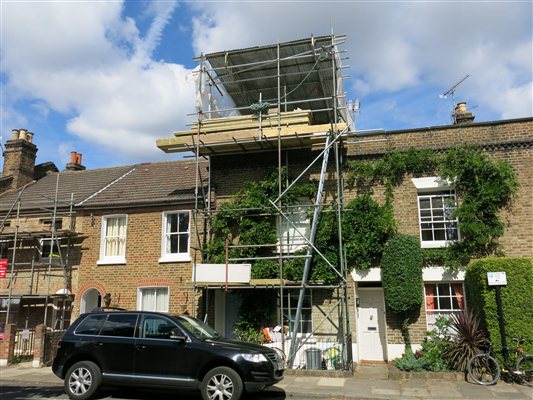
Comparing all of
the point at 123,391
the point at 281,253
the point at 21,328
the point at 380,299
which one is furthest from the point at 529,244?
the point at 21,328

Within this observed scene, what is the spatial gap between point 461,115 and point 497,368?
9.46 m

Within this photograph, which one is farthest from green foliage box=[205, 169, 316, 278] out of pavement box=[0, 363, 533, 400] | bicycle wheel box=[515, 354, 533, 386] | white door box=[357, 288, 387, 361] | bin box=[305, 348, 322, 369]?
bicycle wheel box=[515, 354, 533, 386]

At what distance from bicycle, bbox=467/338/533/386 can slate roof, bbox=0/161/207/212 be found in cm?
958

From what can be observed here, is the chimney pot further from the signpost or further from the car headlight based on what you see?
the car headlight

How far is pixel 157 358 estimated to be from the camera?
344 inches

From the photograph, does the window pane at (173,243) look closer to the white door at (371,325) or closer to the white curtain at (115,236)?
the white curtain at (115,236)

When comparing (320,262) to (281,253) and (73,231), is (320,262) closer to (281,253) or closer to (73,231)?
(281,253)

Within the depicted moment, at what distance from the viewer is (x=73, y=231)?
16375 millimetres

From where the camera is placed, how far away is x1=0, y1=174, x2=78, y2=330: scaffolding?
15914 mm

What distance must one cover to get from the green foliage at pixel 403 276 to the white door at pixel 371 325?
0.72 m

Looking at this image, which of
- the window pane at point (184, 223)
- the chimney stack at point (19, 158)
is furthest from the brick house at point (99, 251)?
the chimney stack at point (19, 158)

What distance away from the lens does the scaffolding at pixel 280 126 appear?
Result: 43.5 feet

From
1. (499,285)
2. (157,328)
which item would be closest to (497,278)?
(499,285)

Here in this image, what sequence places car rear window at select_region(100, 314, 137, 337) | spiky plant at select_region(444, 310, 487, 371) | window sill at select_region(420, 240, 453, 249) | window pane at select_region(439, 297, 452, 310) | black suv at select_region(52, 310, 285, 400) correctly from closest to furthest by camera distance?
1. black suv at select_region(52, 310, 285, 400)
2. car rear window at select_region(100, 314, 137, 337)
3. spiky plant at select_region(444, 310, 487, 371)
4. window pane at select_region(439, 297, 452, 310)
5. window sill at select_region(420, 240, 453, 249)
